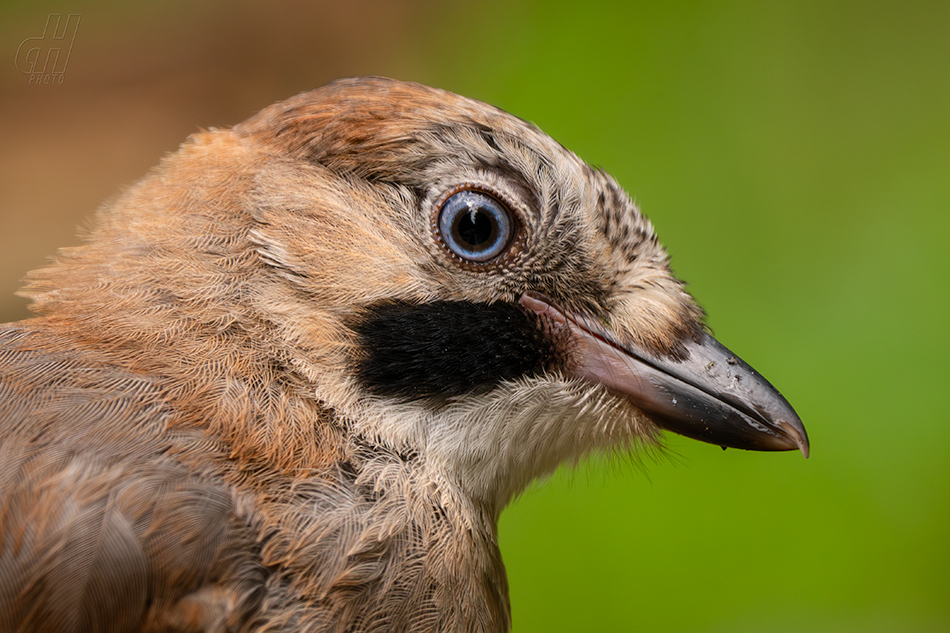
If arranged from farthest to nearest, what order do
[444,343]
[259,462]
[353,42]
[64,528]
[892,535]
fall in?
[353,42], [892,535], [444,343], [259,462], [64,528]

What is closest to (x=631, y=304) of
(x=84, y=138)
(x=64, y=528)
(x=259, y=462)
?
(x=259, y=462)

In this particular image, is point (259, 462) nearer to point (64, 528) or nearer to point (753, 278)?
point (64, 528)

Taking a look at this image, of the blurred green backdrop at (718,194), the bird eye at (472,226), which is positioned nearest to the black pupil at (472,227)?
the bird eye at (472,226)

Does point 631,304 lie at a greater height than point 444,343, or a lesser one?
greater

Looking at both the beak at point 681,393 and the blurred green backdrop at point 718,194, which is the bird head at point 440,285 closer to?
the beak at point 681,393

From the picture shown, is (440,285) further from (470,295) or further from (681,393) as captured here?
(681,393)

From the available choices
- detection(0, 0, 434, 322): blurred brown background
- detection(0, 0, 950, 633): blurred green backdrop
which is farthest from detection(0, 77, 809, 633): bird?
detection(0, 0, 434, 322): blurred brown background

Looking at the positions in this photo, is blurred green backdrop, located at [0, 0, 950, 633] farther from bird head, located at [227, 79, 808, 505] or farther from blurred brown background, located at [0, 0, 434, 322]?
bird head, located at [227, 79, 808, 505]
